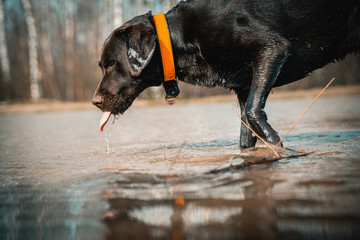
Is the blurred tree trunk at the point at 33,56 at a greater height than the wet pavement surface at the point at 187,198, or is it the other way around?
the blurred tree trunk at the point at 33,56

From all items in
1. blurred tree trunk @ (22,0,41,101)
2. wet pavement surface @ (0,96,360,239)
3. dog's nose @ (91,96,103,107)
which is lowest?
wet pavement surface @ (0,96,360,239)

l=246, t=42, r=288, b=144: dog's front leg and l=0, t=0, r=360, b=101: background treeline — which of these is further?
l=0, t=0, r=360, b=101: background treeline

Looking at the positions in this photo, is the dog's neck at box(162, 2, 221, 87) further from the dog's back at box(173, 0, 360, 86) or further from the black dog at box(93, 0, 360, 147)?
the dog's back at box(173, 0, 360, 86)

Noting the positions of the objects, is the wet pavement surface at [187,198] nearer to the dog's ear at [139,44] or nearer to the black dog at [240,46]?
the black dog at [240,46]

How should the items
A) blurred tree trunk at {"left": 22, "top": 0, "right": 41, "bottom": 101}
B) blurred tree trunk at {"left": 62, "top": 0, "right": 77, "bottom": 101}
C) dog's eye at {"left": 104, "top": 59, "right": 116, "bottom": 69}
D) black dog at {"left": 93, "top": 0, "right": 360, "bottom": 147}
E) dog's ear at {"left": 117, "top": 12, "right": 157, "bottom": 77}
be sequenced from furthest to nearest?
blurred tree trunk at {"left": 62, "top": 0, "right": 77, "bottom": 101}, blurred tree trunk at {"left": 22, "top": 0, "right": 41, "bottom": 101}, dog's eye at {"left": 104, "top": 59, "right": 116, "bottom": 69}, dog's ear at {"left": 117, "top": 12, "right": 157, "bottom": 77}, black dog at {"left": 93, "top": 0, "right": 360, "bottom": 147}

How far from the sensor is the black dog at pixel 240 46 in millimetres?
2973

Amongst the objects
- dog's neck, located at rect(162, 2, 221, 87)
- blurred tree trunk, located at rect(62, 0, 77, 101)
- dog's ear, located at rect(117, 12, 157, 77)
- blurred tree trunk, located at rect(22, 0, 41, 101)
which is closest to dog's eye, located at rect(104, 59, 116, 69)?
dog's ear, located at rect(117, 12, 157, 77)

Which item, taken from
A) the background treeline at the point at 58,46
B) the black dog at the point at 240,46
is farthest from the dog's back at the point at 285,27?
the background treeline at the point at 58,46

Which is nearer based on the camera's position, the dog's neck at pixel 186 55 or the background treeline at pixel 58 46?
the dog's neck at pixel 186 55

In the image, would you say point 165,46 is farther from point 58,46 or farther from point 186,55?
point 58,46

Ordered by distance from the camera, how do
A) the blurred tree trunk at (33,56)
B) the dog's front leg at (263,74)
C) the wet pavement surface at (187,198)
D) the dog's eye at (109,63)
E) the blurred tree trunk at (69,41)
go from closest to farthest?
the wet pavement surface at (187,198) → the dog's front leg at (263,74) → the dog's eye at (109,63) → the blurred tree trunk at (33,56) → the blurred tree trunk at (69,41)

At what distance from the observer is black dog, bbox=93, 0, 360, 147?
297cm

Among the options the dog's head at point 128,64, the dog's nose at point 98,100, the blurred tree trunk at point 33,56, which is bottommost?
the dog's nose at point 98,100

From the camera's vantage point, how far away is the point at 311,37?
122 inches
